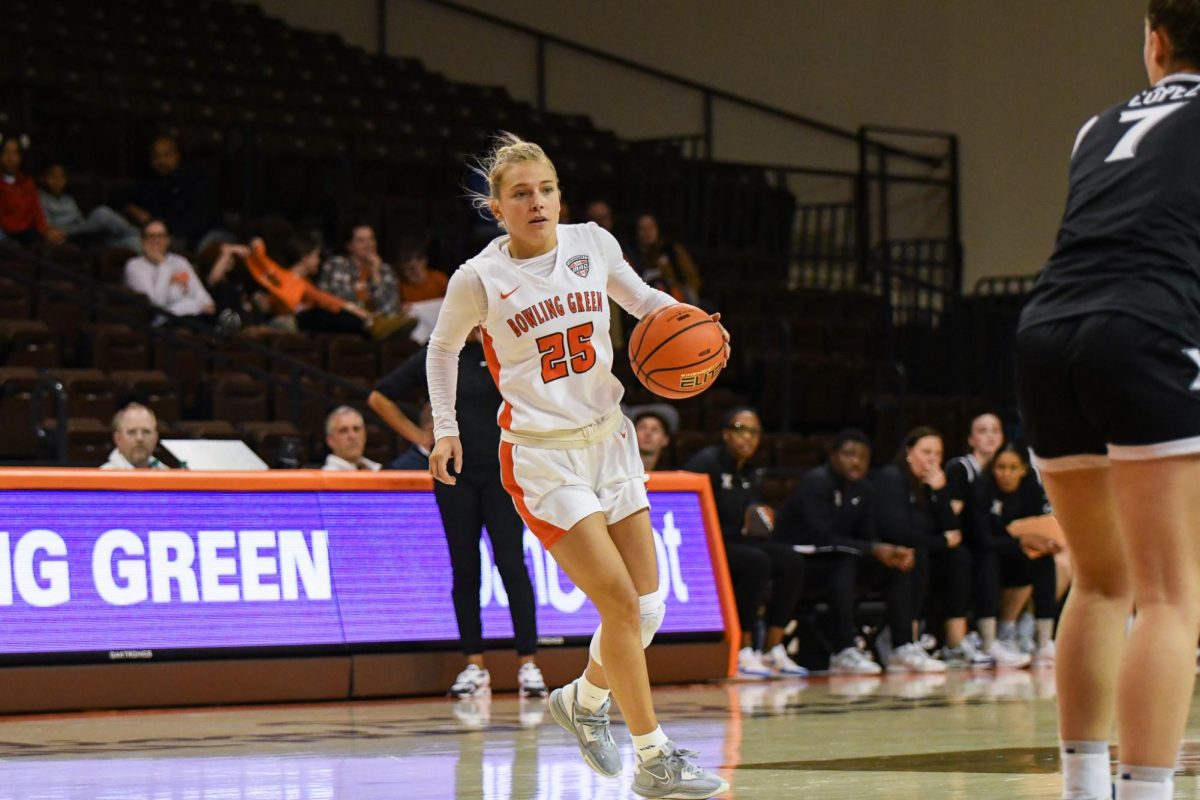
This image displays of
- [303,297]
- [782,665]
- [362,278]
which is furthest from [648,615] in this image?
[362,278]

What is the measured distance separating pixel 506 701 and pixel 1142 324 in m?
5.56

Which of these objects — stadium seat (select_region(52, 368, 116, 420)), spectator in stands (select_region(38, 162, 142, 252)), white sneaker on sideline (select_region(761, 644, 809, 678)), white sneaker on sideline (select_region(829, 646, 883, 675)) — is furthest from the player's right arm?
spectator in stands (select_region(38, 162, 142, 252))

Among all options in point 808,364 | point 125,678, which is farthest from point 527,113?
point 125,678

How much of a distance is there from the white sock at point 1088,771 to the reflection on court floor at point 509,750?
38.8 inches

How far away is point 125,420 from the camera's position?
355 inches

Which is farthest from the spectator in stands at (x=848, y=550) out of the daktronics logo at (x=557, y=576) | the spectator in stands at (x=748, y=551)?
the daktronics logo at (x=557, y=576)

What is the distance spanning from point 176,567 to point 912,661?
4.62m

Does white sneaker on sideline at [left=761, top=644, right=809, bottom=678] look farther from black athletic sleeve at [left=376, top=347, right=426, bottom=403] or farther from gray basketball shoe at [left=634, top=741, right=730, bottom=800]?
gray basketball shoe at [left=634, top=741, right=730, bottom=800]

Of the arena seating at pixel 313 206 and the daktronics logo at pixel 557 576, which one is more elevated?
the arena seating at pixel 313 206

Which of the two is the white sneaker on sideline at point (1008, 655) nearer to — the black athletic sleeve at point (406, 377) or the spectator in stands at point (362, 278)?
the black athletic sleeve at point (406, 377)

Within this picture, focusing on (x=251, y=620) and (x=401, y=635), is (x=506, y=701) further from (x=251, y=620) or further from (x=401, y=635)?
(x=251, y=620)

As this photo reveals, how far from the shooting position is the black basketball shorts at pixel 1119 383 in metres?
3.37

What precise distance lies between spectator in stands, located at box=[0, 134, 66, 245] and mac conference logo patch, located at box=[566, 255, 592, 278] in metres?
8.62

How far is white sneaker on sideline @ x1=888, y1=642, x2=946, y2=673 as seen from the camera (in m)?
10.7
